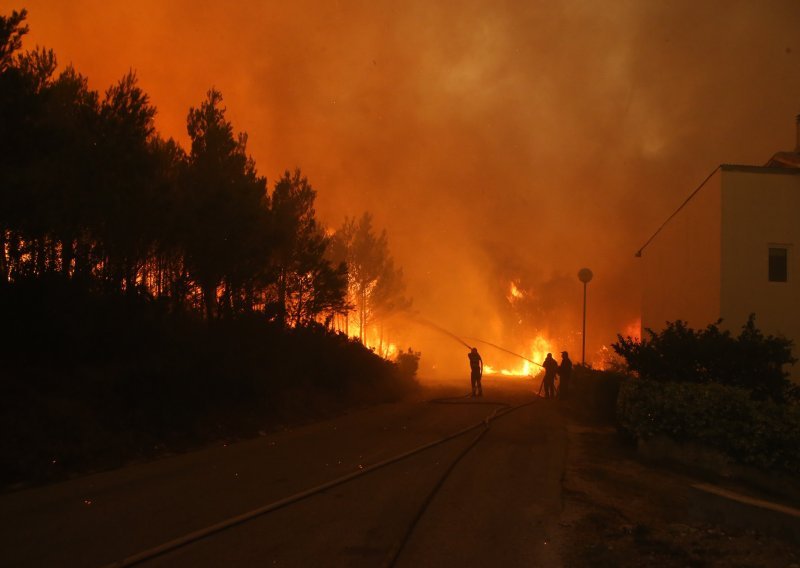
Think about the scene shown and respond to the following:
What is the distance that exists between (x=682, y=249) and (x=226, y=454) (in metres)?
16.6

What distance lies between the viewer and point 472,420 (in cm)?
1527

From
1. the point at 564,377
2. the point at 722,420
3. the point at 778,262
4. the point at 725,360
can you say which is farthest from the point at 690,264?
the point at 722,420

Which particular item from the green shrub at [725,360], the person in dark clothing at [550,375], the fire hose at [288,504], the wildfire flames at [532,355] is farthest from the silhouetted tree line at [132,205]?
the wildfire flames at [532,355]

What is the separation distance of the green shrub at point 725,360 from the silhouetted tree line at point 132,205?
10.9m

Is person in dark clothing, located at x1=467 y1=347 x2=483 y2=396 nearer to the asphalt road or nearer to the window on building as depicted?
the window on building

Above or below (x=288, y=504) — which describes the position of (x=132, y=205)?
above

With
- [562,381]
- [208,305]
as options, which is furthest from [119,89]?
[562,381]

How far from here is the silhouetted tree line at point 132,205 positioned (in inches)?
444

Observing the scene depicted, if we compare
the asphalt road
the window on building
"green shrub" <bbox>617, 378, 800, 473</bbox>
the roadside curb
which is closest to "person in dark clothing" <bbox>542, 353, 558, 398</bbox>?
the window on building

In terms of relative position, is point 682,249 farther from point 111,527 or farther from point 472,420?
point 111,527

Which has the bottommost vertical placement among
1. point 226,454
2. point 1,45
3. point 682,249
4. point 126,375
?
point 226,454

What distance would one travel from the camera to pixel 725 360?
38.6 feet

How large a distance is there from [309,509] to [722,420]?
6053 millimetres

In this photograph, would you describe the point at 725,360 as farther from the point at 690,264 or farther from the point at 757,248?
the point at 690,264
